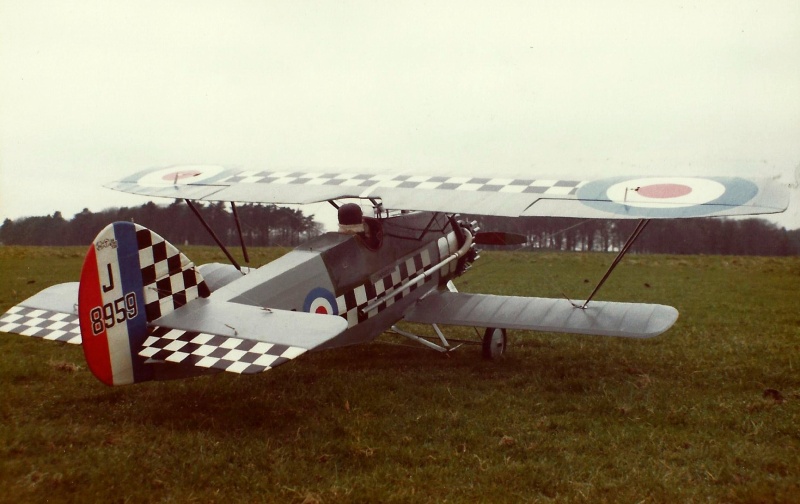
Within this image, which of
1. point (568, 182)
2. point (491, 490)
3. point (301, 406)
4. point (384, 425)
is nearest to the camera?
point (491, 490)

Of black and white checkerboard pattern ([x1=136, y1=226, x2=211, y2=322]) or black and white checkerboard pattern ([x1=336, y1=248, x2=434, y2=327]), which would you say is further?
black and white checkerboard pattern ([x1=336, y1=248, x2=434, y2=327])

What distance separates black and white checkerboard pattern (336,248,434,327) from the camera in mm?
6285

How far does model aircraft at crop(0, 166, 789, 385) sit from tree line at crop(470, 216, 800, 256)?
0.94m

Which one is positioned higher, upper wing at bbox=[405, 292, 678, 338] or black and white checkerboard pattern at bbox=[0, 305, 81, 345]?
black and white checkerboard pattern at bbox=[0, 305, 81, 345]

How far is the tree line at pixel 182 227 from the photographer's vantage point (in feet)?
28.7

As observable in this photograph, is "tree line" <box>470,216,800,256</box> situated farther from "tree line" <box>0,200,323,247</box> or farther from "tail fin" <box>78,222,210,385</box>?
"tail fin" <box>78,222,210,385</box>

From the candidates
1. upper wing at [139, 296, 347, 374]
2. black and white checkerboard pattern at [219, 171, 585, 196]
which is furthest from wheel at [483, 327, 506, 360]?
upper wing at [139, 296, 347, 374]

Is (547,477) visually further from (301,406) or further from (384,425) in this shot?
(301,406)

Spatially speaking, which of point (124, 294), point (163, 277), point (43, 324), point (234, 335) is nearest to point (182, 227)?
point (43, 324)

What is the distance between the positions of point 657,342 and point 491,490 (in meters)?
5.30

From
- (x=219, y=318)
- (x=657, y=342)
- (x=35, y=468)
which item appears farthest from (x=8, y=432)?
(x=657, y=342)

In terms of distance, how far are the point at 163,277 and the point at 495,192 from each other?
3.28 meters

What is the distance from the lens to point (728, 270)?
17.7 meters

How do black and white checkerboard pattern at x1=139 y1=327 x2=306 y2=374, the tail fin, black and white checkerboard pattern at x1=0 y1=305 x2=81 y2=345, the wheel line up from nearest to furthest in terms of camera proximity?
black and white checkerboard pattern at x1=139 y1=327 x2=306 y2=374 < the tail fin < black and white checkerboard pattern at x1=0 y1=305 x2=81 y2=345 < the wheel
